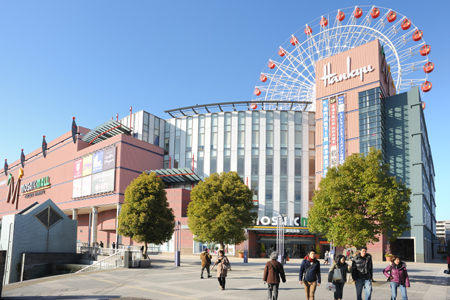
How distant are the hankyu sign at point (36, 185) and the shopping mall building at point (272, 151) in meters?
2.90

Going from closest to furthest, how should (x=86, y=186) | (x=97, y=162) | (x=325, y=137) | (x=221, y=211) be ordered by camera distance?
(x=221, y=211), (x=325, y=137), (x=97, y=162), (x=86, y=186)

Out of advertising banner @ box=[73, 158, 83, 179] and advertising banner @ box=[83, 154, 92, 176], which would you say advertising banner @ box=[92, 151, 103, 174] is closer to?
advertising banner @ box=[83, 154, 92, 176]

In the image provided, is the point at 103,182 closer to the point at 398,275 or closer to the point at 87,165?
the point at 87,165

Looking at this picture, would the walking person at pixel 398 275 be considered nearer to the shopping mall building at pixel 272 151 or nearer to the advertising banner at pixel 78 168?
the shopping mall building at pixel 272 151

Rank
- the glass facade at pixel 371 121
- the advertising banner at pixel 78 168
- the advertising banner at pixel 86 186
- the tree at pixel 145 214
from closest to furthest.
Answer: the tree at pixel 145 214, the glass facade at pixel 371 121, the advertising banner at pixel 86 186, the advertising banner at pixel 78 168

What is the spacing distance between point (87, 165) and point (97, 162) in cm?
327

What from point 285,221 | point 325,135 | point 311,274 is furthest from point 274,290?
point 325,135

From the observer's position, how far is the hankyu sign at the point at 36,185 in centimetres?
6911

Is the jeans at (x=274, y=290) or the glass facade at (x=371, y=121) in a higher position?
the glass facade at (x=371, y=121)

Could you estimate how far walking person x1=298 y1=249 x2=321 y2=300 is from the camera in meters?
11.6

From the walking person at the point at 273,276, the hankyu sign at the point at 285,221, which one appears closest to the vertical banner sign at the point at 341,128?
the hankyu sign at the point at 285,221

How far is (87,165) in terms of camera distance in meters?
58.4

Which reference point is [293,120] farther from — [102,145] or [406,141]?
[102,145]

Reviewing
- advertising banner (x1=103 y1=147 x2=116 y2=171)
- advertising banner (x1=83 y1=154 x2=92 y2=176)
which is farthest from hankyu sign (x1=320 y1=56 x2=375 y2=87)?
advertising banner (x1=83 y1=154 x2=92 y2=176)
